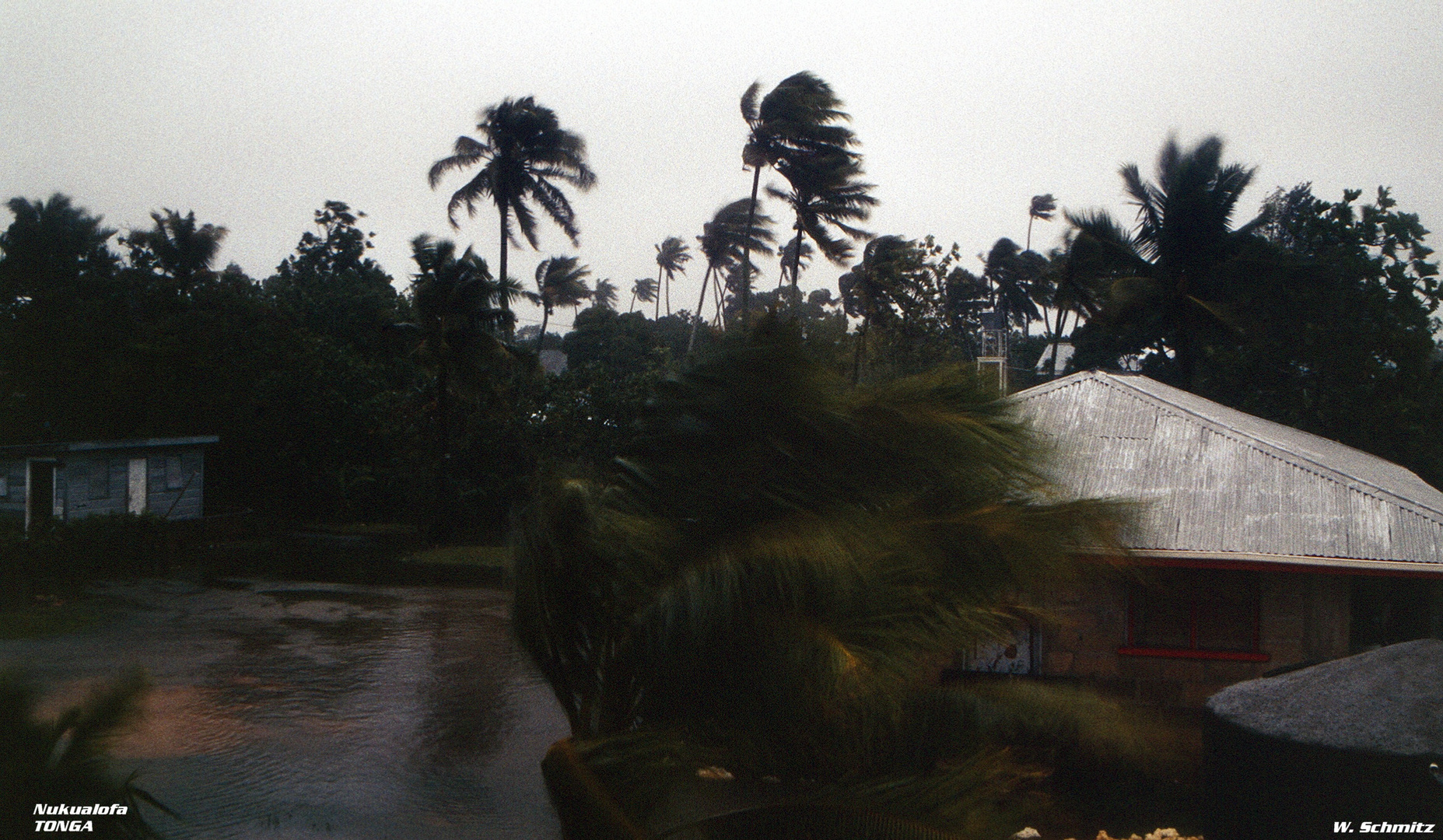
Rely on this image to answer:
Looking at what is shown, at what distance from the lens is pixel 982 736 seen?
4816mm

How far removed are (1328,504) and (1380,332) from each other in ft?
49.1

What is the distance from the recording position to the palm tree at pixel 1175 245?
76.9 ft

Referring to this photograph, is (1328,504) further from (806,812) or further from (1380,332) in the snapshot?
(1380,332)

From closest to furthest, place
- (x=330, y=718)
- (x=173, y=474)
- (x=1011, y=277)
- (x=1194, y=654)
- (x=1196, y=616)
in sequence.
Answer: (x=1194, y=654) → (x=1196, y=616) → (x=330, y=718) → (x=173, y=474) → (x=1011, y=277)

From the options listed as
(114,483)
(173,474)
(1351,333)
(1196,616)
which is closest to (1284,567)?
(1196,616)

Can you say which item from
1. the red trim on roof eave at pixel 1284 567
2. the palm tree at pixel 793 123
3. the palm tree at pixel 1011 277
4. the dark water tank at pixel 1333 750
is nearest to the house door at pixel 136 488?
the palm tree at pixel 793 123

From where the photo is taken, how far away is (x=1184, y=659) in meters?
10.4

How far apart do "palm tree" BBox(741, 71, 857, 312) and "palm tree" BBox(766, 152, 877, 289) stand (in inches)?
10.8

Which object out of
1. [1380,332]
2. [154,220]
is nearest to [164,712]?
[1380,332]

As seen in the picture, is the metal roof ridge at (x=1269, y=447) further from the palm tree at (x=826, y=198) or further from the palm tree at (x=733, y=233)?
the palm tree at (x=733, y=233)

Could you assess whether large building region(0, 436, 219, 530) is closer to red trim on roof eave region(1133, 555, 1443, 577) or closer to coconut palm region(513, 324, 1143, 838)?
red trim on roof eave region(1133, 555, 1443, 577)

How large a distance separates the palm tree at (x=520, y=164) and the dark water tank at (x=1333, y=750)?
27.0m

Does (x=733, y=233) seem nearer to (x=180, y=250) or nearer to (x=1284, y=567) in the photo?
(x=180, y=250)

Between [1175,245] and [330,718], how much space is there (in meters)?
20.6
